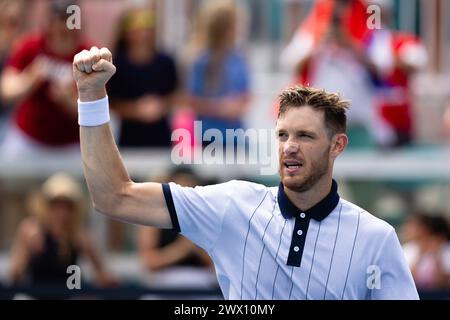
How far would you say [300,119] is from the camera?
4664mm

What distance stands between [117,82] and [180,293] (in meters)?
2.68

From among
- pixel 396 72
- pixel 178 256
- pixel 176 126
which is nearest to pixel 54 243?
pixel 178 256

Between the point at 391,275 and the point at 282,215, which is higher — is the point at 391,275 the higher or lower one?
the lower one

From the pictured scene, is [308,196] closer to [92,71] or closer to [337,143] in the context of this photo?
[337,143]

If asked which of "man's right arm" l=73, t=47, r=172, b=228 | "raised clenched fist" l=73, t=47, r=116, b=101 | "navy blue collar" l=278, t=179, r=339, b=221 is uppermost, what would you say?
"raised clenched fist" l=73, t=47, r=116, b=101

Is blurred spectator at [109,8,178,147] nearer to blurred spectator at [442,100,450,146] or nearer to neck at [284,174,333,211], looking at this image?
blurred spectator at [442,100,450,146]

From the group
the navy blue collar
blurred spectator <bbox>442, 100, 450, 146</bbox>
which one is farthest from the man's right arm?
blurred spectator <bbox>442, 100, 450, 146</bbox>

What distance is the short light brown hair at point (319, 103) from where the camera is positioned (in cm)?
469

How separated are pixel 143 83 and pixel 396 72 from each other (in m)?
2.02

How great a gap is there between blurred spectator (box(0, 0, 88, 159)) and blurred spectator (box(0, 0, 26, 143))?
6.4 inches

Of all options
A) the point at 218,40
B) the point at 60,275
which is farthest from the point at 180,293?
the point at 218,40

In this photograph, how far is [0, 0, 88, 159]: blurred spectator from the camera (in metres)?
9.05

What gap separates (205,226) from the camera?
4.70 meters

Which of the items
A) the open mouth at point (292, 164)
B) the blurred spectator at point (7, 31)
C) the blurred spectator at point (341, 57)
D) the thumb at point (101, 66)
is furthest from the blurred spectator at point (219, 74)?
the thumb at point (101, 66)
